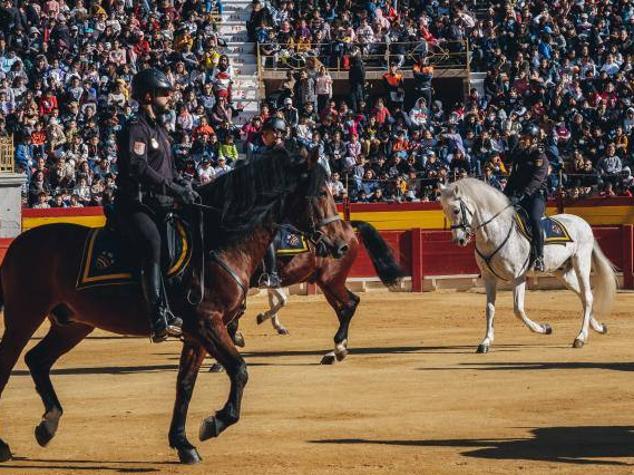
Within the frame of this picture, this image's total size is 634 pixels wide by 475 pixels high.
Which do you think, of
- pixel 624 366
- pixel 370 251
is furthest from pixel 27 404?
pixel 624 366

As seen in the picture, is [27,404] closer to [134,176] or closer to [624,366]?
[134,176]

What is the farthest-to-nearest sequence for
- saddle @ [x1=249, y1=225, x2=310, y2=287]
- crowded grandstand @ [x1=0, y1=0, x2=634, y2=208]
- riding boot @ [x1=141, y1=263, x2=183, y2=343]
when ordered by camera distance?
1. crowded grandstand @ [x1=0, y1=0, x2=634, y2=208]
2. saddle @ [x1=249, y1=225, x2=310, y2=287]
3. riding boot @ [x1=141, y1=263, x2=183, y2=343]

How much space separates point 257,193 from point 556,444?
2591 millimetres

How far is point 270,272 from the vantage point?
14.1 meters

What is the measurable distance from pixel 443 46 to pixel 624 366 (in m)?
22.2

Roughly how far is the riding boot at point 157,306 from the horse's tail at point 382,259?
5878 mm

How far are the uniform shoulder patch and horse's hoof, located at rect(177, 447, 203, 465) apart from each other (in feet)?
6.48

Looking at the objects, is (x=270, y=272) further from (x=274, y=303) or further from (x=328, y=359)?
(x=274, y=303)

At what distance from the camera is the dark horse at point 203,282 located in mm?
8914

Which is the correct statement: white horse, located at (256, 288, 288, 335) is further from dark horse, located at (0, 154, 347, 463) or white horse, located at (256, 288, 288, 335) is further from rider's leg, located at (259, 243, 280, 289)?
dark horse, located at (0, 154, 347, 463)

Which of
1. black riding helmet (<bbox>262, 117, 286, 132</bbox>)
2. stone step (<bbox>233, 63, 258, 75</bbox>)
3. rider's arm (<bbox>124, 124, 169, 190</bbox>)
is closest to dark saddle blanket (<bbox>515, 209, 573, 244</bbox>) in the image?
black riding helmet (<bbox>262, 117, 286, 132</bbox>)

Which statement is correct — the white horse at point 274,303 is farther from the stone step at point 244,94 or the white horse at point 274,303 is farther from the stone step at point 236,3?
the stone step at point 236,3

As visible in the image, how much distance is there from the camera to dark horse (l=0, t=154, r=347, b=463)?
8.91m

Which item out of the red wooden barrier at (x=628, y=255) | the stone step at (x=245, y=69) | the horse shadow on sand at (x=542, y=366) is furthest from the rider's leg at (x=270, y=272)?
the stone step at (x=245, y=69)
